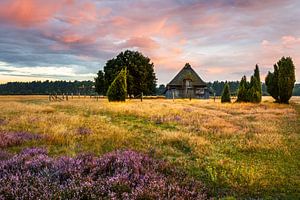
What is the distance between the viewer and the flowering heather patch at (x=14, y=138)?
10896 mm

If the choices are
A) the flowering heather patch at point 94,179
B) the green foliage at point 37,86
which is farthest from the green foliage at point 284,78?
the green foliage at point 37,86

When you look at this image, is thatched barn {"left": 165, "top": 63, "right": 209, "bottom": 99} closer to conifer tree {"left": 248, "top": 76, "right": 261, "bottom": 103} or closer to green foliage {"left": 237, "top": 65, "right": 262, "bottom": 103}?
green foliage {"left": 237, "top": 65, "right": 262, "bottom": 103}

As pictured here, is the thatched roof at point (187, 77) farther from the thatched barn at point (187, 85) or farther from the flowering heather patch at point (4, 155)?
the flowering heather patch at point (4, 155)

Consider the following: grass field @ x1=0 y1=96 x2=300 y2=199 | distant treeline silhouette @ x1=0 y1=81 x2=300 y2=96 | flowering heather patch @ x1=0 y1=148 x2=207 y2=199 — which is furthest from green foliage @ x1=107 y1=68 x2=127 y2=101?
distant treeline silhouette @ x1=0 y1=81 x2=300 y2=96

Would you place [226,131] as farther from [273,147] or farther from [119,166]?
[119,166]

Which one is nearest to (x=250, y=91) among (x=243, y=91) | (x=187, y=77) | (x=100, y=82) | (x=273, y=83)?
(x=243, y=91)

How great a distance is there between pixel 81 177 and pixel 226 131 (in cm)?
1096

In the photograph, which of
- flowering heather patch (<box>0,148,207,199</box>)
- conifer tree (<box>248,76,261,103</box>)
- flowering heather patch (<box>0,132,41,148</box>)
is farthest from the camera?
conifer tree (<box>248,76,261,103</box>)

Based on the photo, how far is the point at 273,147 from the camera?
12359 mm

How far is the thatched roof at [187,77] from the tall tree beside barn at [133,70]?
6748 mm

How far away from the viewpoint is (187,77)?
261 ft

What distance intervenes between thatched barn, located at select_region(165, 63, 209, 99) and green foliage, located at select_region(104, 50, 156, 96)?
6497 mm

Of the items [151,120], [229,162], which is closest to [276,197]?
[229,162]

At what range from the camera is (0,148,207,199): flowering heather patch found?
5707 millimetres
